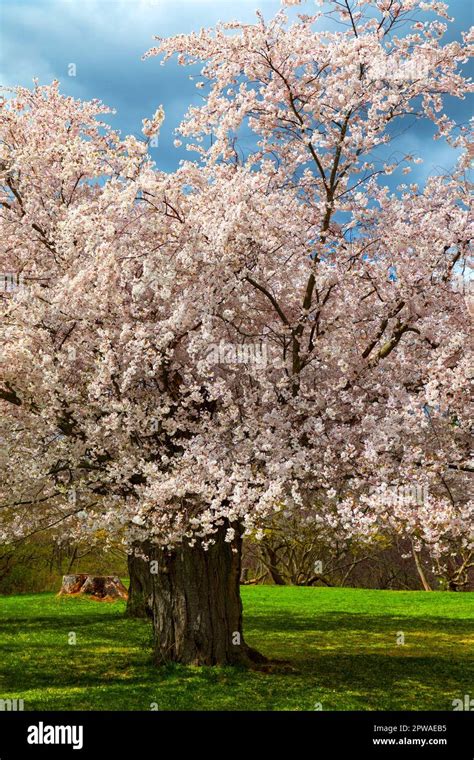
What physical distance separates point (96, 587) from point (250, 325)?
17.5m

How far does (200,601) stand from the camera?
42.8ft

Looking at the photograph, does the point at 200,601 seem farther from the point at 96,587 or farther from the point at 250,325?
the point at 96,587

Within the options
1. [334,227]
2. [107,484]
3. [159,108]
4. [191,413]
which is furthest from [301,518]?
[159,108]

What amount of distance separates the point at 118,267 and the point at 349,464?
435 cm

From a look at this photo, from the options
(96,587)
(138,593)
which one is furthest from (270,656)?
(96,587)

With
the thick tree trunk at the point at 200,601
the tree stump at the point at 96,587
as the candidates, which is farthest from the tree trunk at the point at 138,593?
the thick tree trunk at the point at 200,601

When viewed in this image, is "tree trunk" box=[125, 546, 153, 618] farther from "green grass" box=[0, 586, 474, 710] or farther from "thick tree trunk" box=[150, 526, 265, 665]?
"thick tree trunk" box=[150, 526, 265, 665]

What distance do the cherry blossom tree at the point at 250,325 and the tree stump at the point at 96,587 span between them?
1421 centimetres

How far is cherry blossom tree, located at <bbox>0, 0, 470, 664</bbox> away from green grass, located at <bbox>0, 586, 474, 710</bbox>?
1.26m

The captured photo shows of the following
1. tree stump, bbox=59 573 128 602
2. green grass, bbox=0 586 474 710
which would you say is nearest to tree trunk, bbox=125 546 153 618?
green grass, bbox=0 586 474 710

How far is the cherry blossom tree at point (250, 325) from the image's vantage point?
10812mm

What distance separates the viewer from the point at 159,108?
11.9 metres

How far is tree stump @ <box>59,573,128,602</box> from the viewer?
2683cm
